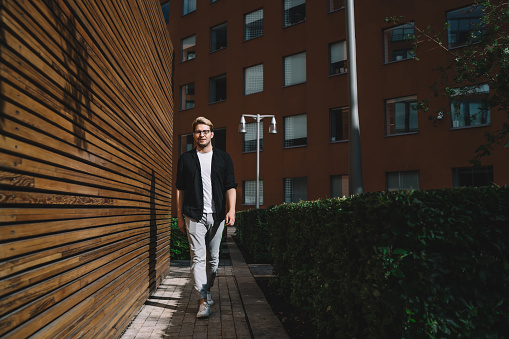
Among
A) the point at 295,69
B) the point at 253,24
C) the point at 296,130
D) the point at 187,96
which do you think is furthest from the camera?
the point at 187,96

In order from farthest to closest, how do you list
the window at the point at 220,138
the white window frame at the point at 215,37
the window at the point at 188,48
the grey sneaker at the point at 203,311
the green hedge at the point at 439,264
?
the window at the point at 188,48 → the white window frame at the point at 215,37 → the window at the point at 220,138 → the grey sneaker at the point at 203,311 → the green hedge at the point at 439,264

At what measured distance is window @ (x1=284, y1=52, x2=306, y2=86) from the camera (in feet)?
78.6

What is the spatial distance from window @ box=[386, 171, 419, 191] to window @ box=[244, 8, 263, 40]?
11.6 metres

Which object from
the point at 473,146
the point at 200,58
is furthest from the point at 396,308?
the point at 200,58

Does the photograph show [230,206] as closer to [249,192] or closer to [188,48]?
[249,192]

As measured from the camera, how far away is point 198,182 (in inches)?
202

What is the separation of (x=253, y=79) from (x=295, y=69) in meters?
3.01

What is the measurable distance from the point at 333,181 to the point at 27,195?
2066 cm

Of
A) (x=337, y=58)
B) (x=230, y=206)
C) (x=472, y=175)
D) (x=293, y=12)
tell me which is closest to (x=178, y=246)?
(x=230, y=206)

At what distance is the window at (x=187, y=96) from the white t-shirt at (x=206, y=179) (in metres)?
24.8

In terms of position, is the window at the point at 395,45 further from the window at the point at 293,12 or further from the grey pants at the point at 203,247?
the grey pants at the point at 203,247

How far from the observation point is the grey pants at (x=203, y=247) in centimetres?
493

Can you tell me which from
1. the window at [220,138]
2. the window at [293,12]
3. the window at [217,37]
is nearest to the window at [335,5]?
the window at [293,12]

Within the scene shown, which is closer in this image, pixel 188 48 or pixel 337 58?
pixel 337 58
